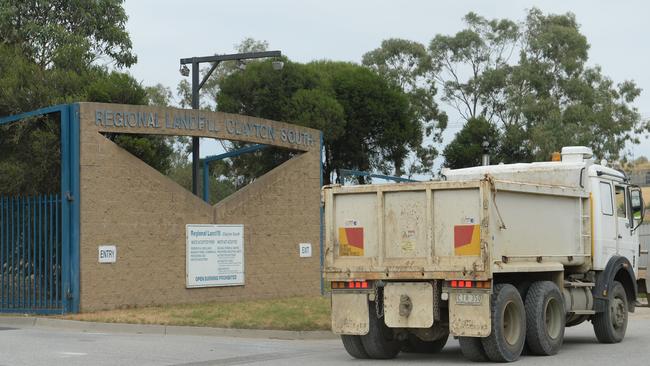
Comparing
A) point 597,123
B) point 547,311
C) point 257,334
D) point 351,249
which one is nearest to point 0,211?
point 257,334

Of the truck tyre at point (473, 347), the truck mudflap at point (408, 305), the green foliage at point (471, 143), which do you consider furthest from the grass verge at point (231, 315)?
the green foliage at point (471, 143)

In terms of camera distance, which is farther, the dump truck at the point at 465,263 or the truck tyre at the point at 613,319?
the truck tyre at the point at 613,319

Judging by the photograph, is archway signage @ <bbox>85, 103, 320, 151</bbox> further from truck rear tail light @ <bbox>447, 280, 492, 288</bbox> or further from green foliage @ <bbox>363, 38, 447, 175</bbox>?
green foliage @ <bbox>363, 38, 447, 175</bbox>

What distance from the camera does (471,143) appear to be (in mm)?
63625

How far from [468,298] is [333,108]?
143 feet

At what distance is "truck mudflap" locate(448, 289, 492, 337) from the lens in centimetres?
1290

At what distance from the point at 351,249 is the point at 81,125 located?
8743mm

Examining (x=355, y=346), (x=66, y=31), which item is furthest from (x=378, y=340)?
(x=66, y=31)

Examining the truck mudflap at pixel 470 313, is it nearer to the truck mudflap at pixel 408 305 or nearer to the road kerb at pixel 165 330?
the truck mudflap at pixel 408 305

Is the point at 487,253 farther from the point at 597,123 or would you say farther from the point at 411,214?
the point at 597,123

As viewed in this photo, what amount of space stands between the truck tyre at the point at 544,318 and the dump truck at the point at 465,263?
0.02 metres

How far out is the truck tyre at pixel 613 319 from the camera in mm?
16297

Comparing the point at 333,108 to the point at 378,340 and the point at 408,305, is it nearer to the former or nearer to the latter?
the point at 378,340

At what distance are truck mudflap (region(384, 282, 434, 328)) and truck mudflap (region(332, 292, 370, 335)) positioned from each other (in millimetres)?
455
